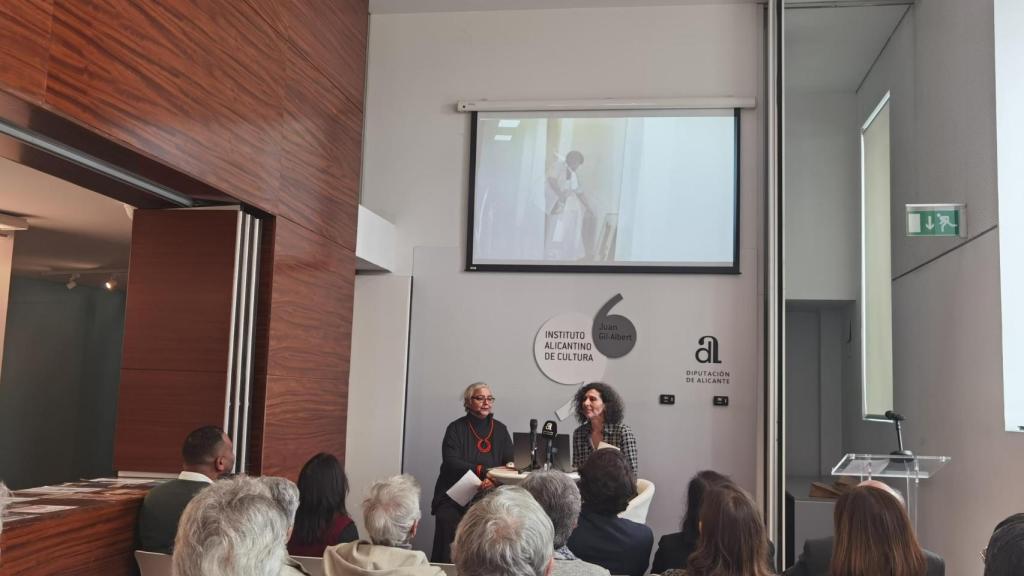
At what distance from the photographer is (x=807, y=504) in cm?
743

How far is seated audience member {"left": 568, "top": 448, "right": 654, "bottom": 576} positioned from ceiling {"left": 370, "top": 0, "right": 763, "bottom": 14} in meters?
4.98

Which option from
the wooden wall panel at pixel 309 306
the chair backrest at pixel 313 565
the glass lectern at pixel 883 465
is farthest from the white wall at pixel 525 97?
the chair backrest at pixel 313 565

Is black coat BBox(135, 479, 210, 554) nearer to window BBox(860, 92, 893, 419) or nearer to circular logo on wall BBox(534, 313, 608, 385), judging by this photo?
circular logo on wall BBox(534, 313, 608, 385)

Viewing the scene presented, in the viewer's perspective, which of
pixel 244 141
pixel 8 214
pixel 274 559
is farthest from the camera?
pixel 8 214

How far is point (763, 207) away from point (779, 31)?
4.62ft

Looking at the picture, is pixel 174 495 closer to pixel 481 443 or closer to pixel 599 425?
pixel 481 443

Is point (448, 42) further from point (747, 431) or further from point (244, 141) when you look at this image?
point (747, 431)

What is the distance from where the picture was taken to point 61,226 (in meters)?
7.11

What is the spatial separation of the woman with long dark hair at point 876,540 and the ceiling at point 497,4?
5.67 metres

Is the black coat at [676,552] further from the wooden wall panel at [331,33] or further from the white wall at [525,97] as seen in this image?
the wooden wall panel at [331,33]

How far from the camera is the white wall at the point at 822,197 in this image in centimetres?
940

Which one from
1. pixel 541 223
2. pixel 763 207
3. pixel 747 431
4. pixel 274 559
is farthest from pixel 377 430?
pixel 274 559

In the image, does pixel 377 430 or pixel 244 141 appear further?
pixel 377 430

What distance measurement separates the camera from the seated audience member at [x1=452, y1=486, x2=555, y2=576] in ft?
6.58
